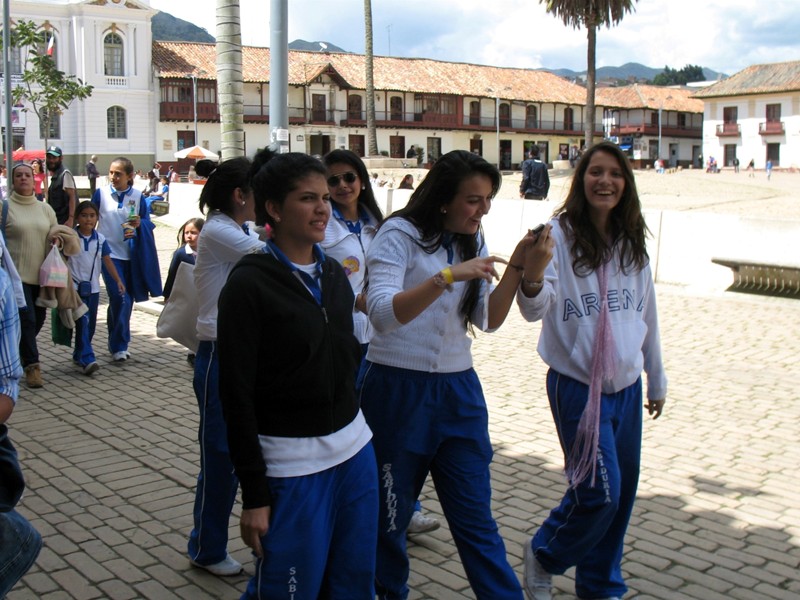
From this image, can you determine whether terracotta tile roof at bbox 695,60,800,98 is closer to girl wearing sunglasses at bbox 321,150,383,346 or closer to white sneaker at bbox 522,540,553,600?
girl wearing sunglasses at bbox 321,150,383,346

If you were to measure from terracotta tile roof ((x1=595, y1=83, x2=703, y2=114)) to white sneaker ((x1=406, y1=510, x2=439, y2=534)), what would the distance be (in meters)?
84.0

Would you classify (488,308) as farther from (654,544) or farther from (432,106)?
(432,106)

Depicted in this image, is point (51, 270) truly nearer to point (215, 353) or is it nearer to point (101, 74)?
point (215, 353)

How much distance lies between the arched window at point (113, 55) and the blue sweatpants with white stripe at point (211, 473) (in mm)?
59220

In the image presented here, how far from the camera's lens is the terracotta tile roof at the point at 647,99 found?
85244 mm

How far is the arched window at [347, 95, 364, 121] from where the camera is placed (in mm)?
68438

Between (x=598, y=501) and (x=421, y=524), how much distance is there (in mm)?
1304

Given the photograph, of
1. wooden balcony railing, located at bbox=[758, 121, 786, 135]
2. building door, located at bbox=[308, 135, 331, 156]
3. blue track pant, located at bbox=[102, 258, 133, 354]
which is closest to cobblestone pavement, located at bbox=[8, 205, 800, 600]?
blue track pant, located at bbox=[102, 258, 133, 354]

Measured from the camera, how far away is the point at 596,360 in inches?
138

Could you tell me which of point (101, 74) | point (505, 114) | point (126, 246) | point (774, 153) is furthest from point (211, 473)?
point (774, 153)

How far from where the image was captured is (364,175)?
4.47 meters

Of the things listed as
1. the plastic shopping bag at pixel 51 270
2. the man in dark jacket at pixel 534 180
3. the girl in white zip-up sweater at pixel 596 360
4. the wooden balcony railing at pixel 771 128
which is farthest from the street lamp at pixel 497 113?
the girl in white zip-up sweater at pixel 596 360

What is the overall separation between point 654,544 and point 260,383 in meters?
2.69

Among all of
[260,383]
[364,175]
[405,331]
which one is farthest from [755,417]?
[260,383]
